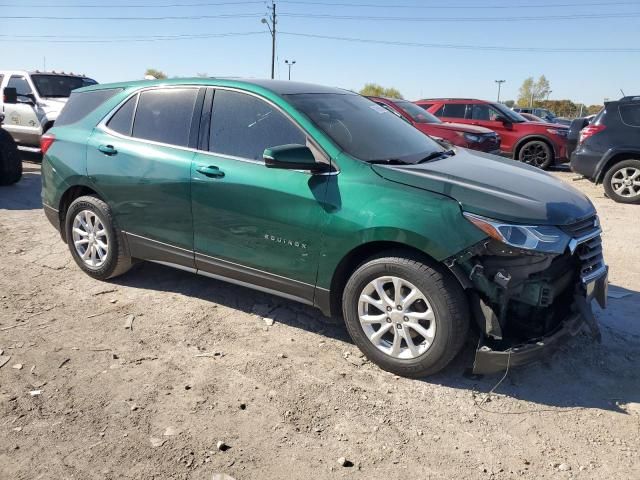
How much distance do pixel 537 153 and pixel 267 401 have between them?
11648mm

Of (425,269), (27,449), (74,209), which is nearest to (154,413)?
(27,449)

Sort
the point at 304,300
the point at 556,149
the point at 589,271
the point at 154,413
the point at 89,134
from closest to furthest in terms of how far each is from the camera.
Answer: the point at 154,413 → the point at 589,271 → the point at 304,300 → the point at 89,134 → the point at 556,149

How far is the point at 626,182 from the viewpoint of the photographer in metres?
8.73

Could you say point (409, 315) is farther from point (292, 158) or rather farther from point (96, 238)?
point (96, 238)

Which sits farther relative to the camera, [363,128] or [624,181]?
[624,181]

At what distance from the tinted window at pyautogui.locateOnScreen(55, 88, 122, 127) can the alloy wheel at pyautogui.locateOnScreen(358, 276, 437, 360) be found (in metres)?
2.91

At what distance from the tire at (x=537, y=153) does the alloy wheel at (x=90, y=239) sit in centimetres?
1067

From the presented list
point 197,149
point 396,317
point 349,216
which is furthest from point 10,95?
point 396,317

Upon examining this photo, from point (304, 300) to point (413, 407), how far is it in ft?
3.32

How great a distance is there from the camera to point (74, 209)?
4.72m

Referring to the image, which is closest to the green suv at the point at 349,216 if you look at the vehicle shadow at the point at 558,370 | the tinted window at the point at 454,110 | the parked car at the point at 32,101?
the vehicle shadow at the point at 558,370

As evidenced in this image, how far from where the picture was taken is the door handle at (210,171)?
12.4ft

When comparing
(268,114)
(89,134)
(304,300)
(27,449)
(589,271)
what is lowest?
(27,449)

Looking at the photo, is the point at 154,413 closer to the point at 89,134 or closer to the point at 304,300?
the point at 304,300
